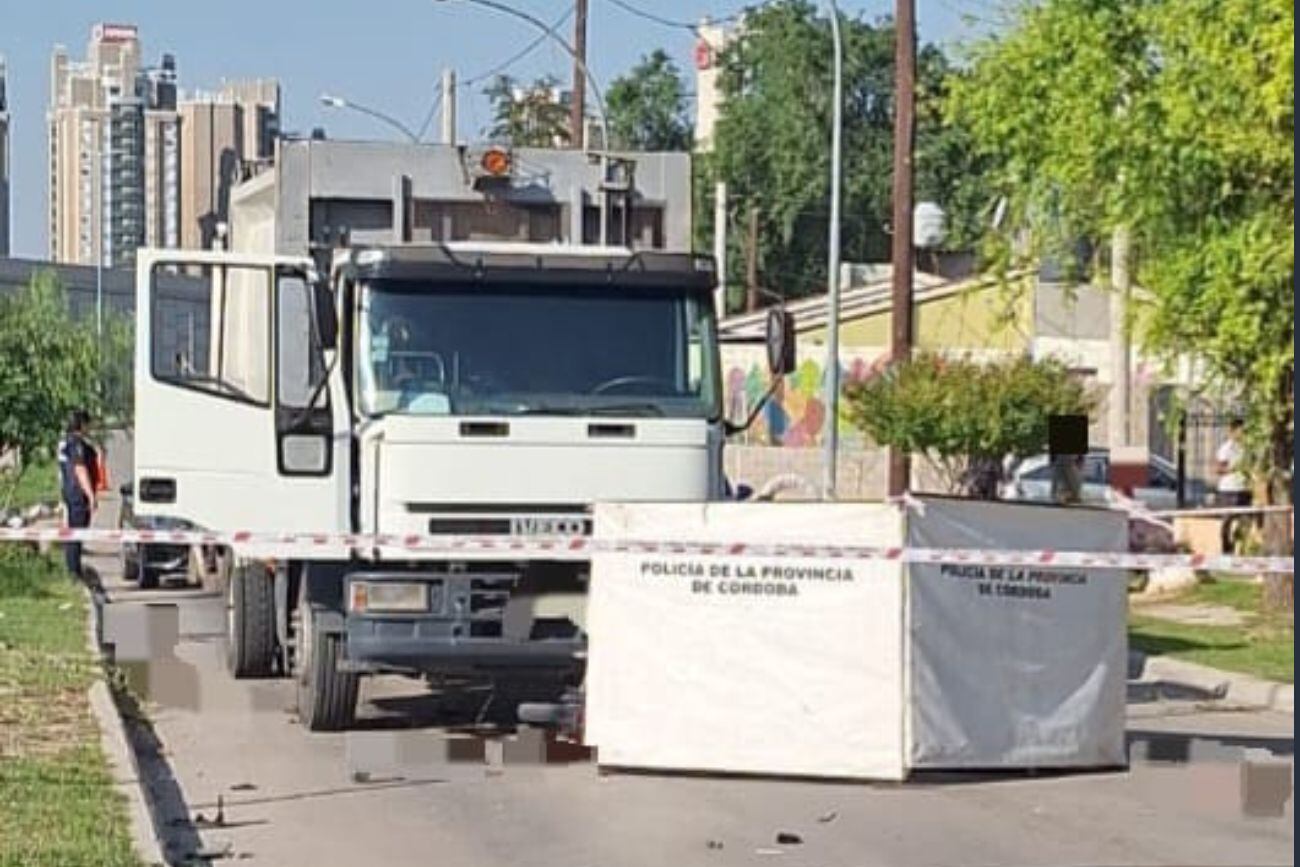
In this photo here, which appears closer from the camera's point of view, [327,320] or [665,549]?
[665,549]

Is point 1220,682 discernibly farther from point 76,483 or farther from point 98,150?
point 98,150

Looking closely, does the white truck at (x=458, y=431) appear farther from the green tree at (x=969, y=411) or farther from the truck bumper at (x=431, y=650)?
the green tree at (x=969, y=411)

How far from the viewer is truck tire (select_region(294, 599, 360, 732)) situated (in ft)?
43.9

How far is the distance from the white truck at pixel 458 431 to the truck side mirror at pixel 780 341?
0.03 m

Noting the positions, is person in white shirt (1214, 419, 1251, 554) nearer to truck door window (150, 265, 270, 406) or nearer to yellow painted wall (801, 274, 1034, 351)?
truck door window (150, 265, 270, 406)

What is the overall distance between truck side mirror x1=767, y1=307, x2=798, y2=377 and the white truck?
0.03m

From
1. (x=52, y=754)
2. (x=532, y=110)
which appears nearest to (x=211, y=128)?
(x=532, y=110)

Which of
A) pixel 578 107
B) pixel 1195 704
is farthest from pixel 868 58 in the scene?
pixel 1195 704

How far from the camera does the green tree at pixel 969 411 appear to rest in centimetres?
3053

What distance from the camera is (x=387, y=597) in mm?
12938

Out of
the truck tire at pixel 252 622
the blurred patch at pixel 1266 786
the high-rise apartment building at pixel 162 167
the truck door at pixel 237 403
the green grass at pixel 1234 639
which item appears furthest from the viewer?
the high-rise apartment building at pixel 162 167

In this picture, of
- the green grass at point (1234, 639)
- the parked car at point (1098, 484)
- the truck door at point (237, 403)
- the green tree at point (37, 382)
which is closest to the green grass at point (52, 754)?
the truck door at point (237, 403)

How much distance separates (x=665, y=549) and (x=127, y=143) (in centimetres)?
8019

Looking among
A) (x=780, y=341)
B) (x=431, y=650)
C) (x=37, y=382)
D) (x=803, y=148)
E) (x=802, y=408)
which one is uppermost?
(x=803, y=148)
